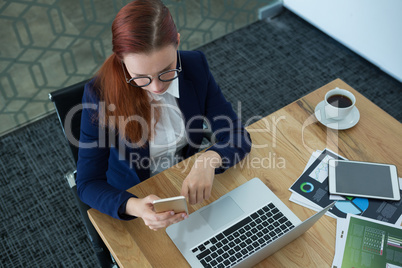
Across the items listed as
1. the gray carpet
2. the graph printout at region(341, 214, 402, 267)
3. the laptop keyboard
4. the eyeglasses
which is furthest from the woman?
the gray carpet

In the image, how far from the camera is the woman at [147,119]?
117 cm

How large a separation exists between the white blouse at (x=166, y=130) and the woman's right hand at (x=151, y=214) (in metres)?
0.33

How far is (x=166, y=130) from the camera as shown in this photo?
1.51m

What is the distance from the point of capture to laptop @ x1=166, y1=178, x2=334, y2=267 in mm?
1170

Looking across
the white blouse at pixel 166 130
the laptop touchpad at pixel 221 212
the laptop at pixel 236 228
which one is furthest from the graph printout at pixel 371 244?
the white blouse at pixel 166 130

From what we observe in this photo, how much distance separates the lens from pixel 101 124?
4.36 ft

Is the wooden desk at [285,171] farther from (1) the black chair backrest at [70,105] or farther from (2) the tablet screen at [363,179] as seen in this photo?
(1) the black chair backrest at [70,105]

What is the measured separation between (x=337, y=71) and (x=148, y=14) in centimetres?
200

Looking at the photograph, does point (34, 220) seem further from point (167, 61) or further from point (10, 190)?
point (167, 61)

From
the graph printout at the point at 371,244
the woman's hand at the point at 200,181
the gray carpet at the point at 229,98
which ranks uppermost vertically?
the woman's hand at the point at 200,181

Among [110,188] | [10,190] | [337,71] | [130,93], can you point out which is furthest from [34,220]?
[337,71]

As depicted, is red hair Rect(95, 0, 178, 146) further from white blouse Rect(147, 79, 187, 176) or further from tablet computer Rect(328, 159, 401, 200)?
tablet computer Rect(328, 159, 401, 200)

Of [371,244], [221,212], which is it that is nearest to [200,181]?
[221,212]

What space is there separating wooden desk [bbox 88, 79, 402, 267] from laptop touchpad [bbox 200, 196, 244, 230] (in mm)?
31
